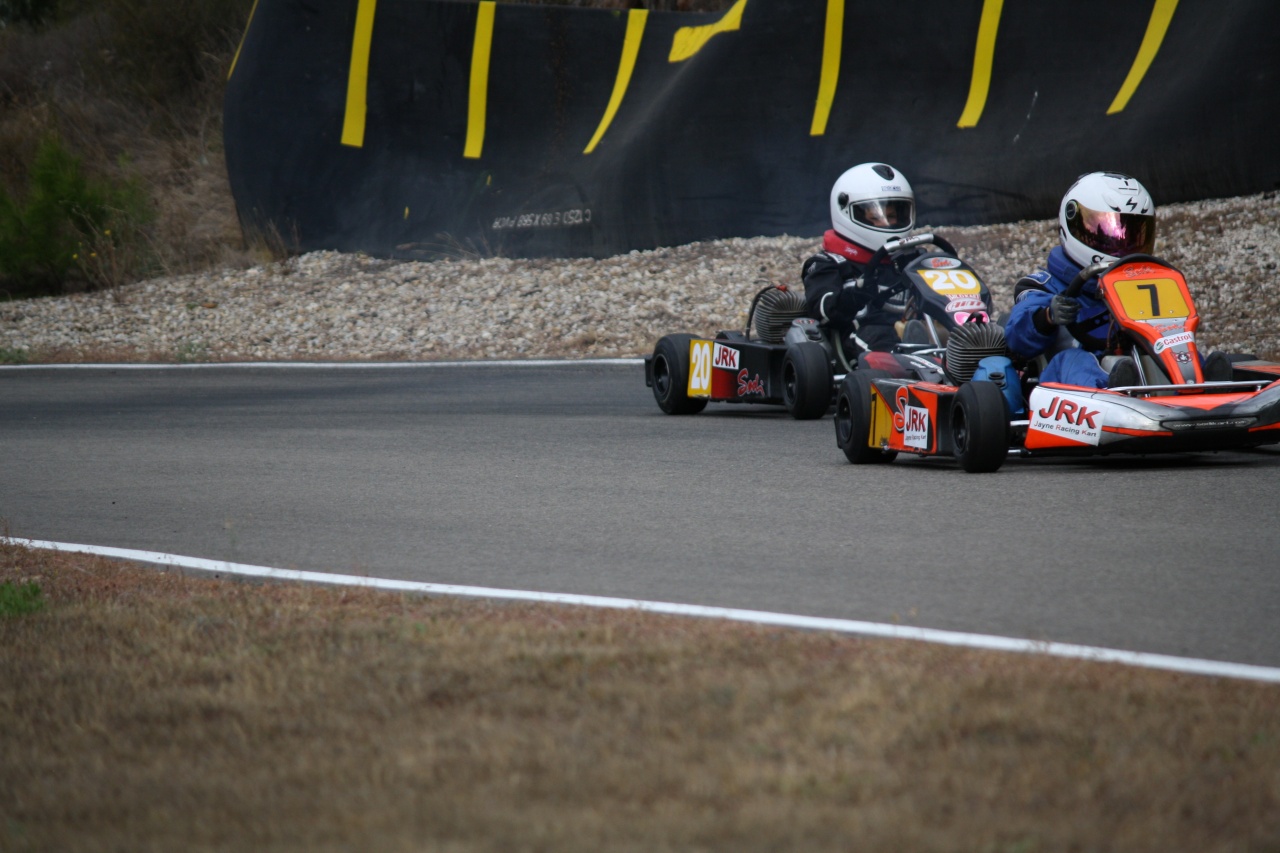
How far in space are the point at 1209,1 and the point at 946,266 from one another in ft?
25.8

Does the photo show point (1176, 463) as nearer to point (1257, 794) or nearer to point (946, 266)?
point (946, 266)

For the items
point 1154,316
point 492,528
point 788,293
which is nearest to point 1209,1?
point 788,293

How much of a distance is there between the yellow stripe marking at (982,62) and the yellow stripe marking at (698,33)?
9.88ft

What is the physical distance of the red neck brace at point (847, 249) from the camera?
10250 mm

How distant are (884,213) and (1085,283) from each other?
2.90 m

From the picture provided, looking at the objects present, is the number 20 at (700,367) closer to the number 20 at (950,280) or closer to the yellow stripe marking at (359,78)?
the number 20 at (950,280)

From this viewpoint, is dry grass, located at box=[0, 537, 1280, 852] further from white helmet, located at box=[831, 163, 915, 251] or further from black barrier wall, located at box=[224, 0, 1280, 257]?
black barrier wall, located at box=[224, 0, 1280, 257]

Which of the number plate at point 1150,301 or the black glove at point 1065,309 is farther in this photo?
the black glove at point 1065,309

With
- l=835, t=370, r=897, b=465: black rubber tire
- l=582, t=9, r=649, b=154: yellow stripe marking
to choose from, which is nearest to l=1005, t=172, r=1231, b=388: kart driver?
l=835, t=370, r=897, b=465: black rubber tire

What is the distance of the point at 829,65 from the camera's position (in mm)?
17609

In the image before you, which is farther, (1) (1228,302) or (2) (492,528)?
(1) (1228,302)

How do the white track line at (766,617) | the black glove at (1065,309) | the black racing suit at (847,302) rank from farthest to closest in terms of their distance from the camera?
the black racing suit at (847,302), the black glove at (1065,309), the white track line at (766,617)

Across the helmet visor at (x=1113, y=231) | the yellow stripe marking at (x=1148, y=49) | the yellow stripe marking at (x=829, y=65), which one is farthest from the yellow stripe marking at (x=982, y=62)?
the helmet visor at (x=1113, y=231)

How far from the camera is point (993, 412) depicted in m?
6.85
